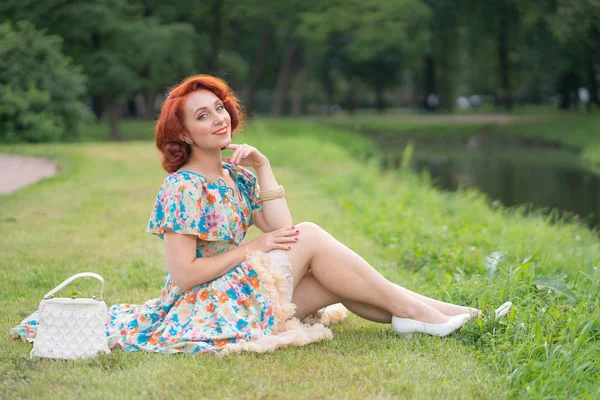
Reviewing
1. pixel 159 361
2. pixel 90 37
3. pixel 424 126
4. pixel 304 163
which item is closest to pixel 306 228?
pixel 159 361

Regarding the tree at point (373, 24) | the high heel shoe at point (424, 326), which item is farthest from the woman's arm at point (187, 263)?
the tree at point (373, 24)

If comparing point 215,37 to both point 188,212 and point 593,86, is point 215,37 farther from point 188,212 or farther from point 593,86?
point 188,212

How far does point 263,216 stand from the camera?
12.6 feet

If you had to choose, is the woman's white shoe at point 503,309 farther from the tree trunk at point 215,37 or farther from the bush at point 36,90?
the tree trunk at point 215,37

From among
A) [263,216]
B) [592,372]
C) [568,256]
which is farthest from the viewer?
[568,256]

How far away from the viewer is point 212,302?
135 inches

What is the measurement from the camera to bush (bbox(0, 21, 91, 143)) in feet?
60.8

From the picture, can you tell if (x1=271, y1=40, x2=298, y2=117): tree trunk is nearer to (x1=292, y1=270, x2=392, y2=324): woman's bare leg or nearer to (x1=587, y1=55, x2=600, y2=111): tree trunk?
(x1=587, y1=55, x2=600, y2=111): tree trunk

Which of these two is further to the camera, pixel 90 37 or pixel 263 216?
pixel 90 37

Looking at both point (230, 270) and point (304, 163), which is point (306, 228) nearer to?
point (230, 270)

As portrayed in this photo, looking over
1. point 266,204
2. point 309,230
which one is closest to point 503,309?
point 309,230

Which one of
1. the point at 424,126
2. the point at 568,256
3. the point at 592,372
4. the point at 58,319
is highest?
the point at 58,319

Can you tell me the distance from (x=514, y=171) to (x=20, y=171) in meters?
10.2

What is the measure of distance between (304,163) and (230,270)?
1034cm
